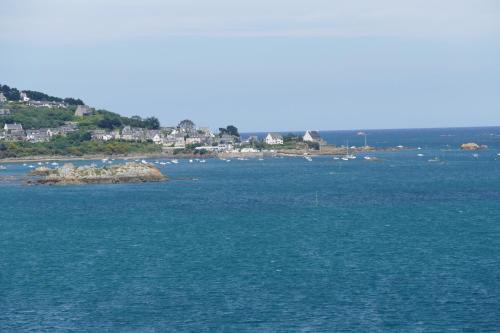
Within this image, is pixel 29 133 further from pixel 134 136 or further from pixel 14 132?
pixel 134 136

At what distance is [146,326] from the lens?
2383cm

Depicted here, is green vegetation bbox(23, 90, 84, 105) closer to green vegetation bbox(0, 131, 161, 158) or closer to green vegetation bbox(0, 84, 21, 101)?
green vegetation bbox(0, 84, 21, 101)

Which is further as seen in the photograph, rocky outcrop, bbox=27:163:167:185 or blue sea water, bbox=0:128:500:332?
rocky outcrop, bbox=27:163:167:185

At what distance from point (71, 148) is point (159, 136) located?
2124cm

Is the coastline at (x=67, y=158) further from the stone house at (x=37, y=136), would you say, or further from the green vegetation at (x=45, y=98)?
the green vegetation at (x=45, y=98)

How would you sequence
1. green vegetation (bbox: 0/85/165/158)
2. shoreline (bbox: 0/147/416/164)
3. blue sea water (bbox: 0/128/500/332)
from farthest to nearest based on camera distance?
green vegetation (bbox: 0/85/165/158)
shoreline (bbox: 0/147/416/164)
blue sea water (bbox: 0/128/500/332)

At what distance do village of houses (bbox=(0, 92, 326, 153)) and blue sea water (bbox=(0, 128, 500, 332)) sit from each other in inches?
2524

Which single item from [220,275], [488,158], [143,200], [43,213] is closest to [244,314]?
[220,275]

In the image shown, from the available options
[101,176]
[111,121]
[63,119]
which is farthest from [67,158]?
[101,176]

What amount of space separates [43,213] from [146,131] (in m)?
85.1

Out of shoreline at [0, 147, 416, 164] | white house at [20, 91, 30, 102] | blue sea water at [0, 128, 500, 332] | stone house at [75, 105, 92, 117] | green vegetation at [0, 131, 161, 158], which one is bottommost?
blue sea water at [0, 128, 500, 332]

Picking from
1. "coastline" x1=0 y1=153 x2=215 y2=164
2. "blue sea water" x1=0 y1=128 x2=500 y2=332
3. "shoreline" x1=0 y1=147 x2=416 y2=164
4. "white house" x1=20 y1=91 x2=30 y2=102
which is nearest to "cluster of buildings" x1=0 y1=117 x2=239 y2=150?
"shoreline" x1=0 y1=147 x2=416 y2=164

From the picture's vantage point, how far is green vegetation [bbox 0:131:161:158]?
115m

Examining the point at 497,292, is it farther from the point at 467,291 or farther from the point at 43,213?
the point at 43,213
